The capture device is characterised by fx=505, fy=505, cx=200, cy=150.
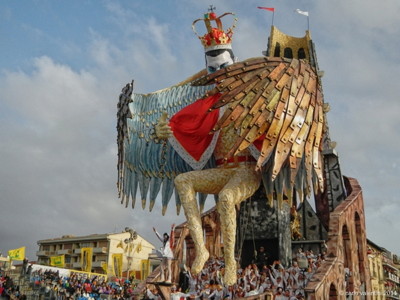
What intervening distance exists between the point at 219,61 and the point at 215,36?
28.1 inches

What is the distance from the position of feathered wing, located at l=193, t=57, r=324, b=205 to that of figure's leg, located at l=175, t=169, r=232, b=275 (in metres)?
1.24

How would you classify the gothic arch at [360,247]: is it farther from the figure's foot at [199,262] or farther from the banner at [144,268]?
the banner at [144,268]

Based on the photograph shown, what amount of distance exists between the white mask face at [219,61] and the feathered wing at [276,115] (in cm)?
105

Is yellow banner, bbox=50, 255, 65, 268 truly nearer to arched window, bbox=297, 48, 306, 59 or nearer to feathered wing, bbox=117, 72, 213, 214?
feathered wing, bbox=117, 72, 213, 214

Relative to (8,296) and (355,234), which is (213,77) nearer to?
(355,234)

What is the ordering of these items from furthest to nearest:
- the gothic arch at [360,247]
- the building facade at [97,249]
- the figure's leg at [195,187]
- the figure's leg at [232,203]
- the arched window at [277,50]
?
the building facade at [97,249] → the arched window at [277,50] → the gothic arch at [360,247] → the figure's leg at [195,187] → the figure's leg at [232,203]

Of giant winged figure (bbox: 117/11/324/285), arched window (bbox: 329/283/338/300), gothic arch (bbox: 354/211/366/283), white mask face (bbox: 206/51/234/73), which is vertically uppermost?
white mask face (bbox: 206/51/234/73)

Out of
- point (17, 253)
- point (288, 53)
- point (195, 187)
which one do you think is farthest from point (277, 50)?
point (17, 253)

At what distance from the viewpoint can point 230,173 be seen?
13375 mm

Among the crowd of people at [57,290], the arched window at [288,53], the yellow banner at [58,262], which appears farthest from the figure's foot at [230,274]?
the yellow banner at [58,262]

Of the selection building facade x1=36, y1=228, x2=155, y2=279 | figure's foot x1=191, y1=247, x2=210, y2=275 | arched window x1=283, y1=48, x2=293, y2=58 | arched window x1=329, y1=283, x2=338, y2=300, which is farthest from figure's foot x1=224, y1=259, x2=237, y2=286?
building facade x1=36, y1=228, x2=155, y2=279

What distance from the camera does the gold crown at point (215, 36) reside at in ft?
46.5

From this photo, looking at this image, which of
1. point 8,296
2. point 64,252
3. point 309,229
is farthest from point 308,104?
point 64,252

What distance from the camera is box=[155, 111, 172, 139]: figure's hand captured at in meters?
14.0
